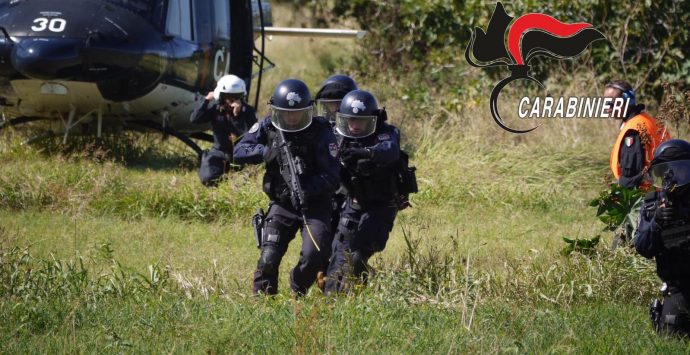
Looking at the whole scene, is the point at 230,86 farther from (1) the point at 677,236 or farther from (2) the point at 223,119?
(1) the point at 677,236

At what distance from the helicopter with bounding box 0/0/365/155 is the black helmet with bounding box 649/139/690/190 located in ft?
24.9

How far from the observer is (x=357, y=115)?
809 centimetres

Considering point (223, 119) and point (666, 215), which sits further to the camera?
point (223, 119)

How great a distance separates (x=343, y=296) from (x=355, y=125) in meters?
1.43

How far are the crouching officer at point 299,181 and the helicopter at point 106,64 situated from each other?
4.93 meters

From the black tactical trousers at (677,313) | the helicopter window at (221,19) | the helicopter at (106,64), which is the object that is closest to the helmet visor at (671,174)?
the black tactical trousers at (677,313)

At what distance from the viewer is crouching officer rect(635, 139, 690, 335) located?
635 cm

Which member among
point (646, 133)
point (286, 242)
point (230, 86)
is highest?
point (646, 133)

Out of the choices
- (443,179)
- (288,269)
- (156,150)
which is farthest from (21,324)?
(156,150)

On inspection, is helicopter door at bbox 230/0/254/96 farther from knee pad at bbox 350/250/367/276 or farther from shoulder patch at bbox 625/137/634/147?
knee pad at bbox 350/250/367/276

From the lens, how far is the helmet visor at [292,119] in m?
A: 7.92

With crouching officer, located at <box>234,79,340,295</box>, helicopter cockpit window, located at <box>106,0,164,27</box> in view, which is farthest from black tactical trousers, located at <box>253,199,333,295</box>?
helicopter cockpit window, located at <box>106,0,164,27</box>

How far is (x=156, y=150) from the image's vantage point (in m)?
14.9

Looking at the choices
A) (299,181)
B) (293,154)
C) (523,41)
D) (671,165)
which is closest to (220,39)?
(523,41)
